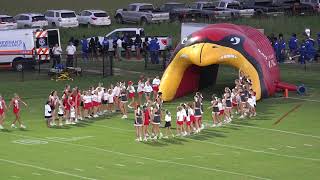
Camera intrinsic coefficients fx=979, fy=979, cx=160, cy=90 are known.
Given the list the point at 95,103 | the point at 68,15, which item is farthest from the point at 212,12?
the point at 95,103

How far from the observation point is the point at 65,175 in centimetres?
3000

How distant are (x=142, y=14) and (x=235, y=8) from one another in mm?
7645

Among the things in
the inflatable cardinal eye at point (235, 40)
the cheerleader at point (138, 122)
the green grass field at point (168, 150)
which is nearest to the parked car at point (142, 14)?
the inflatable cardinal eye at point (235, 40)

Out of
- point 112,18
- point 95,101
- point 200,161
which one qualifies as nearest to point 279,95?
point 95,101

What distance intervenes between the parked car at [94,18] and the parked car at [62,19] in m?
1.47

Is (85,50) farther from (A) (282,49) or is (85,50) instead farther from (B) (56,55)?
(A) (282,49)

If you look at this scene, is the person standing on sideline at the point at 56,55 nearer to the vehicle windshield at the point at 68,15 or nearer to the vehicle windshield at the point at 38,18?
the vehicle windshield at the point at 38,18

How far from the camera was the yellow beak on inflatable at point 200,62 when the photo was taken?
144ft

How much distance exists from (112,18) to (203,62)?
3473 centimetres

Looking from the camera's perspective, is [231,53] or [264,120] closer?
[264,120]

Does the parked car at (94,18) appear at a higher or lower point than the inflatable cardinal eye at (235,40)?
lower

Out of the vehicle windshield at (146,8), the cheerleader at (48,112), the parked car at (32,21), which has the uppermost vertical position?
the vehicle windshield at (146,8)

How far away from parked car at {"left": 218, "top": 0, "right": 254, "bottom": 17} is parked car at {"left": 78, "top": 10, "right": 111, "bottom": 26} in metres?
9.41

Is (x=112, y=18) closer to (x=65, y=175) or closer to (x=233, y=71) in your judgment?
(x=233, y=71)
